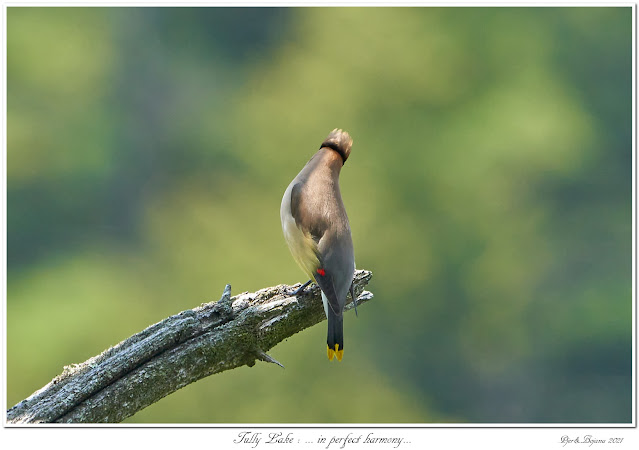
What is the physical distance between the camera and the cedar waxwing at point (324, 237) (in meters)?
5.20

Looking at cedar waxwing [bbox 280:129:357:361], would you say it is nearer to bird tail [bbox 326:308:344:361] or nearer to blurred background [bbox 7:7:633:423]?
bird tail [bbox 326:308:344:361]

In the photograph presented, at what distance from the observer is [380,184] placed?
22.9 meters

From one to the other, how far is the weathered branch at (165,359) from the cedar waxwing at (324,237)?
0.25m

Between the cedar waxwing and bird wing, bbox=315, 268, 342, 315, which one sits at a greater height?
the cedar waxwing

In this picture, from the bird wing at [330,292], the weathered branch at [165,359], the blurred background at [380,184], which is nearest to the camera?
the weathered branch at [165,359]

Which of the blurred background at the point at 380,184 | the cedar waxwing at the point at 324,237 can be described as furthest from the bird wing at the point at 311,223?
the blurred background at the point at 380,184

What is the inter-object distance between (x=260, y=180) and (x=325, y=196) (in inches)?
706

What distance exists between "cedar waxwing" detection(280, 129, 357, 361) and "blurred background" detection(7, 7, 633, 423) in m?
13.5

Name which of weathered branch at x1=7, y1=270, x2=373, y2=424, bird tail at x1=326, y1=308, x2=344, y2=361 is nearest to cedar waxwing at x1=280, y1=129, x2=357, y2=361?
bird tail at x1=326, y1=308, x2=344, y2=361

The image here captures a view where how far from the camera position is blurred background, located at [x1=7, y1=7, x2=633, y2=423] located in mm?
21125

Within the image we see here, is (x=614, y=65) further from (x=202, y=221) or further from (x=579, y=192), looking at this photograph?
(x=202, y=221)

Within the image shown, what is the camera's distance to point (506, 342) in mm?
23031

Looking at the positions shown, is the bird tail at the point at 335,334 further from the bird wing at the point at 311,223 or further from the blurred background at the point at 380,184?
the blurred background at the point at 380,184

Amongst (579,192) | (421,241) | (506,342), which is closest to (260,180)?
(421,241)
